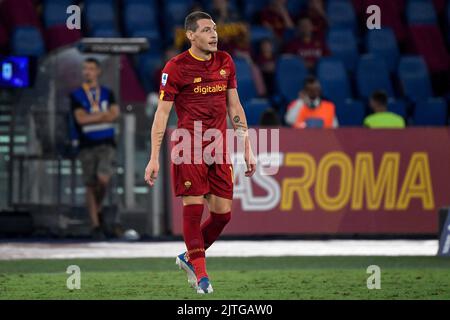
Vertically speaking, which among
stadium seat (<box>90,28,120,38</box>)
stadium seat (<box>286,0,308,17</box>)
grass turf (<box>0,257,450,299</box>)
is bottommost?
grass turf (<box>0,257,450,299</box>)

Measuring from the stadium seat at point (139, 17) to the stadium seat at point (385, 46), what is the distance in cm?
354

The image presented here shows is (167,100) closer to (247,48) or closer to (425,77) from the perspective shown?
(247,48)

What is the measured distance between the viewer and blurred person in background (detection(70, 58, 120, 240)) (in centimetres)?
1608

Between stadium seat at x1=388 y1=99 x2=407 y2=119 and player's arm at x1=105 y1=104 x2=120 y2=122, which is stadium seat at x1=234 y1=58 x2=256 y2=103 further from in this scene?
player's arm at x1=105 y1=104 x2=120 y2=122

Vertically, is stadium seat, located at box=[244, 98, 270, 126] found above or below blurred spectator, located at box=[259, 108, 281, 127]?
above

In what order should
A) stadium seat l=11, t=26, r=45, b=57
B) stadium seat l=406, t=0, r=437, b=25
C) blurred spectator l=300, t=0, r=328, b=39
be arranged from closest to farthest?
stadium seat l=11, t=26, r=45, b=57, blurred spectator l=300, t=0, r=328, b=39, stadium seat l=406, t=0, r=437, b=25

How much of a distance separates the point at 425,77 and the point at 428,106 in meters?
0.87

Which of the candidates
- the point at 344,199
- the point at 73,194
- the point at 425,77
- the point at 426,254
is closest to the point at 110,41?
the point at 73,194

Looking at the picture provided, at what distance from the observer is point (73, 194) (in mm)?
16828

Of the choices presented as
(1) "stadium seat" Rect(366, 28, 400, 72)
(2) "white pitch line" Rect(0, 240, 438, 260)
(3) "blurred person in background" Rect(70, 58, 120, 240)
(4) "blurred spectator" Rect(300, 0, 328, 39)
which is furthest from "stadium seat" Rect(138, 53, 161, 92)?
(2) "white pitch line" Rect(0, 240, 438, 260)

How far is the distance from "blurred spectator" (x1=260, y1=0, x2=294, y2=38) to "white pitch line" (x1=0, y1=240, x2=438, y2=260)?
19.7 feet

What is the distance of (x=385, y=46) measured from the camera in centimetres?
2144

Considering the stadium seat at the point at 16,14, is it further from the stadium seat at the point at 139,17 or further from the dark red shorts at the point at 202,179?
the dark red shorts at the point at 202,179

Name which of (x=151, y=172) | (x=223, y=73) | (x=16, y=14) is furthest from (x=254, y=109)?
(x=151, y=172)
